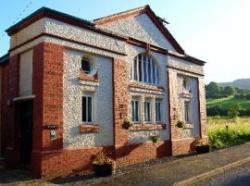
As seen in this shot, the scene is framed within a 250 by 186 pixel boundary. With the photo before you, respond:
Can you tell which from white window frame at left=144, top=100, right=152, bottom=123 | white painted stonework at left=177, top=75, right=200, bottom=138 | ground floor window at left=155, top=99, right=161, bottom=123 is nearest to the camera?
white window frame at left=144, top=100, right=152, bottom=123

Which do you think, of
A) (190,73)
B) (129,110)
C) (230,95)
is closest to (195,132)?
(190,73)

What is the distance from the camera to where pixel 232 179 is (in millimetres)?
11562

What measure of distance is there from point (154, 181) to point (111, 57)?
599 centimetres

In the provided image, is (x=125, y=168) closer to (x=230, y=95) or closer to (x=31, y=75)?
(x=31, y=75)

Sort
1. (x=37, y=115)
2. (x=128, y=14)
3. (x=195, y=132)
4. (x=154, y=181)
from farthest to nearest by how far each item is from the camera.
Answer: (x=195, y=132), (x=128, y=14), (x=37, y=115), (x=154, y=181)

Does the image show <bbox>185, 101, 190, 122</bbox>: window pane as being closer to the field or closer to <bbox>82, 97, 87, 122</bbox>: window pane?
<bbox>82, 97, 87, 122</bbox>: window pane

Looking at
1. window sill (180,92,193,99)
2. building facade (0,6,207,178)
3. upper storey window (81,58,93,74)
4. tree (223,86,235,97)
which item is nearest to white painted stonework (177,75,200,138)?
window sill (180,92,193,99)

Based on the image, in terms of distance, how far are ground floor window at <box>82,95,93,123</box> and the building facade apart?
0.04m

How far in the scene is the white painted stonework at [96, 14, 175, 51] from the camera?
16.0 meters

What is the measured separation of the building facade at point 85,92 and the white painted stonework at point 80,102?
37mm

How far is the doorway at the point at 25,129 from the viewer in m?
13.7

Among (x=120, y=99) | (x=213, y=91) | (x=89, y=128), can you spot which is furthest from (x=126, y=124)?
(x=213, y=91)

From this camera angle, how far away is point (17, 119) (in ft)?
45.8

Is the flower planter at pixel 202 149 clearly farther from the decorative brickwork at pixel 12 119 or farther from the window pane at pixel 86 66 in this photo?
the decorative brickwork at pixel 12 119
